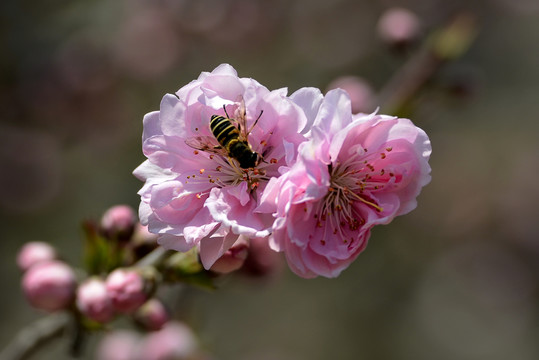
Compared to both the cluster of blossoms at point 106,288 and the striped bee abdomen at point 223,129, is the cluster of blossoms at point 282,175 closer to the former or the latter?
the striped bee abdomen at point 223,129

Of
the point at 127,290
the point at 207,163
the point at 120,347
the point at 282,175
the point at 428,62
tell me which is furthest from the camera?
the point at 120,347

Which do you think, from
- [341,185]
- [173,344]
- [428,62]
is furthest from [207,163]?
[173,344]

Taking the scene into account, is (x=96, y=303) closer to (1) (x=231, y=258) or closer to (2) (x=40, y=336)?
(2) (x=40, y=336)

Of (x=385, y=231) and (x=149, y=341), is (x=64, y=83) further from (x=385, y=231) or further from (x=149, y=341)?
(x=385, y=231)

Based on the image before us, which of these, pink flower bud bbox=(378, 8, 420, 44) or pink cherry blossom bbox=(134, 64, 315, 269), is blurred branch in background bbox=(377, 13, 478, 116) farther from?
pink cherry blossom bbox=(134, 64, 315, 269)

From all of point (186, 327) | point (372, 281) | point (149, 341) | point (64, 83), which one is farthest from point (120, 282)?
point (372, 281)
